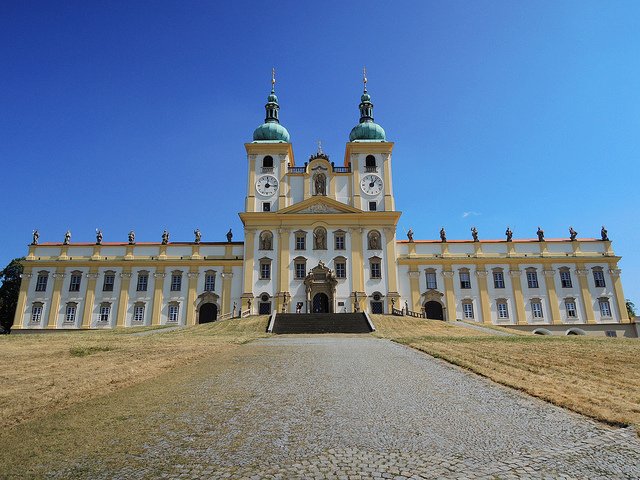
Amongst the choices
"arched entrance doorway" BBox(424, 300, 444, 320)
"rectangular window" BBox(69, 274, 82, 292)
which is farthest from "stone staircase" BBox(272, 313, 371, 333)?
"rectangular window" BBox(69, 274, 82, 292)

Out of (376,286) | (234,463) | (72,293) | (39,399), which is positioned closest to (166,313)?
(72,293)

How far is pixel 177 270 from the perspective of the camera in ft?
150

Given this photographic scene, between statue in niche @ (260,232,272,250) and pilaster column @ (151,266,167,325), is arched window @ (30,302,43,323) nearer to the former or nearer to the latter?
pilaster column @ (151,266,167,325)

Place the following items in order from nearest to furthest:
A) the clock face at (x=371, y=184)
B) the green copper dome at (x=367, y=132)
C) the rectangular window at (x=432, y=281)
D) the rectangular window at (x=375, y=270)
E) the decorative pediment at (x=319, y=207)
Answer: the rectangular window at (x=375, y=270)
the decorative pediment at (x=319, y=207)
the rectangular window at (x=432, y=281)
the clock face at (x=371, y=184)
the green copper dome at (x=367, y=132)

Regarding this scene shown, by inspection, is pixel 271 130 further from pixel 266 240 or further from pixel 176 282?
pixel 176 282

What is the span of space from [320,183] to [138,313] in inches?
931

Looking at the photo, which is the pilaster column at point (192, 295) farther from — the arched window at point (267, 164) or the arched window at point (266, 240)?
the arched window at point (267, 164)

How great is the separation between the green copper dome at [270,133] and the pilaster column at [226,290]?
15.6 meters

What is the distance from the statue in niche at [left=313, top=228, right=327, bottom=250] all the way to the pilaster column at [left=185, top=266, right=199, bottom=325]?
1337 cm

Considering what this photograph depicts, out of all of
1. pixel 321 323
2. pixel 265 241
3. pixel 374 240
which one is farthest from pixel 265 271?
pixel 321 323

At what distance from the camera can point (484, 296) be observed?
43938 millimetres

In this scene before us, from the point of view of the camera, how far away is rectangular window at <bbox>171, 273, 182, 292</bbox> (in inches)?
1773

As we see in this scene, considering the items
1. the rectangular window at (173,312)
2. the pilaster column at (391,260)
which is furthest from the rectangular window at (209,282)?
the pilaster column at (391,260)

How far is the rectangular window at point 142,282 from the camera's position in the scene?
45062 mm
